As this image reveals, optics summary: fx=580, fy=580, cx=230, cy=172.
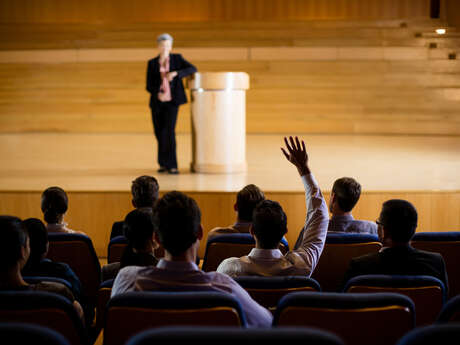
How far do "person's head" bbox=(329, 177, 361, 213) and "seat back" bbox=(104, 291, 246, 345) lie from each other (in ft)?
5.28

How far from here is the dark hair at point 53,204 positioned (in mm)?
2947

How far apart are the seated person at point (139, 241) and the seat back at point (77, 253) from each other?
49 cm

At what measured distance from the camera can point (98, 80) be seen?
978cm

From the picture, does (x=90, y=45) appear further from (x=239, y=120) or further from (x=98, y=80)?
(x=239, y=120)

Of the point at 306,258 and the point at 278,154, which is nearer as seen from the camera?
the point at 306,258

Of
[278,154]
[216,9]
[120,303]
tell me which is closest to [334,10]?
[216,9]

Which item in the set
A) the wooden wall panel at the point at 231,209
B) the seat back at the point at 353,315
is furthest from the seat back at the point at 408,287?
the wooden wall panel at the point at 231,209

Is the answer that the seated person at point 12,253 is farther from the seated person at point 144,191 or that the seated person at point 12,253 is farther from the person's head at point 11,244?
the seated person at point 144,191

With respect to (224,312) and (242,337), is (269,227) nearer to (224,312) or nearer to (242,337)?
(224,312)

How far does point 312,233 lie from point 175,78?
3170mm

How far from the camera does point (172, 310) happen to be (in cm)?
141

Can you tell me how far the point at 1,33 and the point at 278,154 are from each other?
6.26 m

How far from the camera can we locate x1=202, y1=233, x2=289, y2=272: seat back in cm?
257

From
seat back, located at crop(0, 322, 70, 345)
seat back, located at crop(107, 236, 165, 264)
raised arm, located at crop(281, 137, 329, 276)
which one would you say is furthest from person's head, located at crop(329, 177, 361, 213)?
seat back, located at crop(0, 322, 70, 345)
